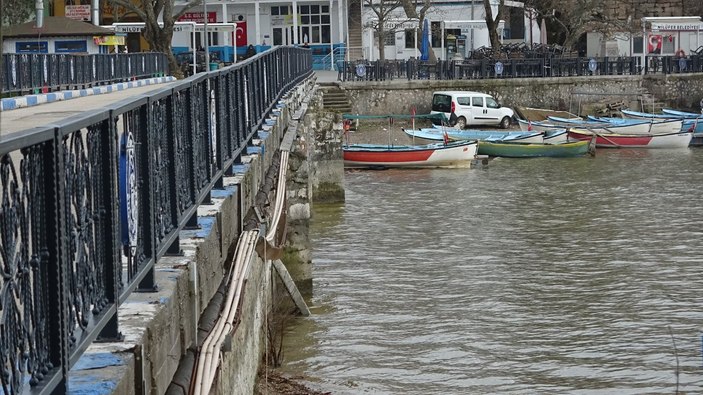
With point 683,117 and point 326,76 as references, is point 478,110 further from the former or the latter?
point 326,76

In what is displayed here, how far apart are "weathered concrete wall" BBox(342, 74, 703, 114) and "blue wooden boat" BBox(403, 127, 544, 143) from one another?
17.1ft

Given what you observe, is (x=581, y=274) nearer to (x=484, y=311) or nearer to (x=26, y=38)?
(x=484, y=311)

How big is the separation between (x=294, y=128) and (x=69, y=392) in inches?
652

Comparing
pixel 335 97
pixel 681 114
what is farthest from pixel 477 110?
pixel 681 114

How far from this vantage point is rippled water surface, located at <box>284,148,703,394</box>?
14.9 m

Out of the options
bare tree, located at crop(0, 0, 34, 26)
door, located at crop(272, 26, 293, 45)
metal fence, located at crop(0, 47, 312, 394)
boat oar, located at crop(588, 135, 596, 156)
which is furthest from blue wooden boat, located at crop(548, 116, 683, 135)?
metal fence, located at crop(0, 47, 312, 394)

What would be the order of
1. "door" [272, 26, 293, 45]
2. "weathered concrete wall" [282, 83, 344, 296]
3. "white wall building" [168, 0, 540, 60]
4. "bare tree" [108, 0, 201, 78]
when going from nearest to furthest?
1. "weathered concrete wall" [282, 83, 344, 296]
2. "bare tree" [108, 0, 201, 78]
3. "white wall building" [168, 0, 540, 60]
4. "door" [272, 26, 293, 45]

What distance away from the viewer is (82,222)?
528cm

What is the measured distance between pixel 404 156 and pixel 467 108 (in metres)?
9.35

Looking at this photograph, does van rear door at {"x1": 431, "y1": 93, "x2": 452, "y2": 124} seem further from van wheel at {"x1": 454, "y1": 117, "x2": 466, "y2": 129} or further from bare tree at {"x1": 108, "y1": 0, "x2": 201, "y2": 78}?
bare tree at {"x1": 108, "y1": 0, "x2": 201, "y2": 78}

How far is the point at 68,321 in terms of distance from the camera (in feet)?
16.3

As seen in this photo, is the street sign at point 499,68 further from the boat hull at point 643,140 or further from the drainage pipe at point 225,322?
the drainage pipe at point 225,322

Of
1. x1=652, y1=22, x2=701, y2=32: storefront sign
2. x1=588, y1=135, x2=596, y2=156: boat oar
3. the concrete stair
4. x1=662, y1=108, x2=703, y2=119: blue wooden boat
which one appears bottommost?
x1=588, y1=135, x2=596, y2=156: boat oar

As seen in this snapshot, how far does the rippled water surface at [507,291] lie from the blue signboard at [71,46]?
37.7 ft
